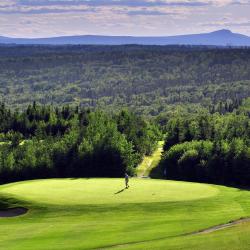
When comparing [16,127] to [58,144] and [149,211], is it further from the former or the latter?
[149,211]

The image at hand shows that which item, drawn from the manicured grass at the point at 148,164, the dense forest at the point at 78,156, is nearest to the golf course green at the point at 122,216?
the dense forest at the point at 78,156

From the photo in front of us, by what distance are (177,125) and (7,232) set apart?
81.6 metres

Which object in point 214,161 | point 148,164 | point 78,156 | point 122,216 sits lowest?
point 148,164

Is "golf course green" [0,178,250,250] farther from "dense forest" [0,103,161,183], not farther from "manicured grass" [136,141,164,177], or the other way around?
"manicured grass" [136,141,164,177]

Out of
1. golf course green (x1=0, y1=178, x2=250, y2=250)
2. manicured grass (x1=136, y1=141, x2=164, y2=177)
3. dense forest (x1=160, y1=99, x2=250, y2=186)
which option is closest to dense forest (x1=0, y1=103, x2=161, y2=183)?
manicured grass (x1=136, y1=141, x2=164, y2=177)

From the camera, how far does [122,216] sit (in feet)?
186

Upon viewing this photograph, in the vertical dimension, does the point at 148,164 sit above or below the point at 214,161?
below

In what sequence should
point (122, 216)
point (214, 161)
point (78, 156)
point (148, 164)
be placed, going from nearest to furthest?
point (122, 216)
point (214, 161)
point (78, 156)
point (148, 164)

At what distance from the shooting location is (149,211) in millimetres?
57750

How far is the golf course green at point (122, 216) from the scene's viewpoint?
4638cm

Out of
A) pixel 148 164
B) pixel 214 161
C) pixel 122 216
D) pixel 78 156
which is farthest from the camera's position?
pixel 148 164

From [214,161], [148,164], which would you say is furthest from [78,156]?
[214,161]

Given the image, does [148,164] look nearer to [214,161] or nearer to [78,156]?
[78,156]

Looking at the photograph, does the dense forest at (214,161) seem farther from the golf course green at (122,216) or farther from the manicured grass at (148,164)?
the golf course green at (122,216)
